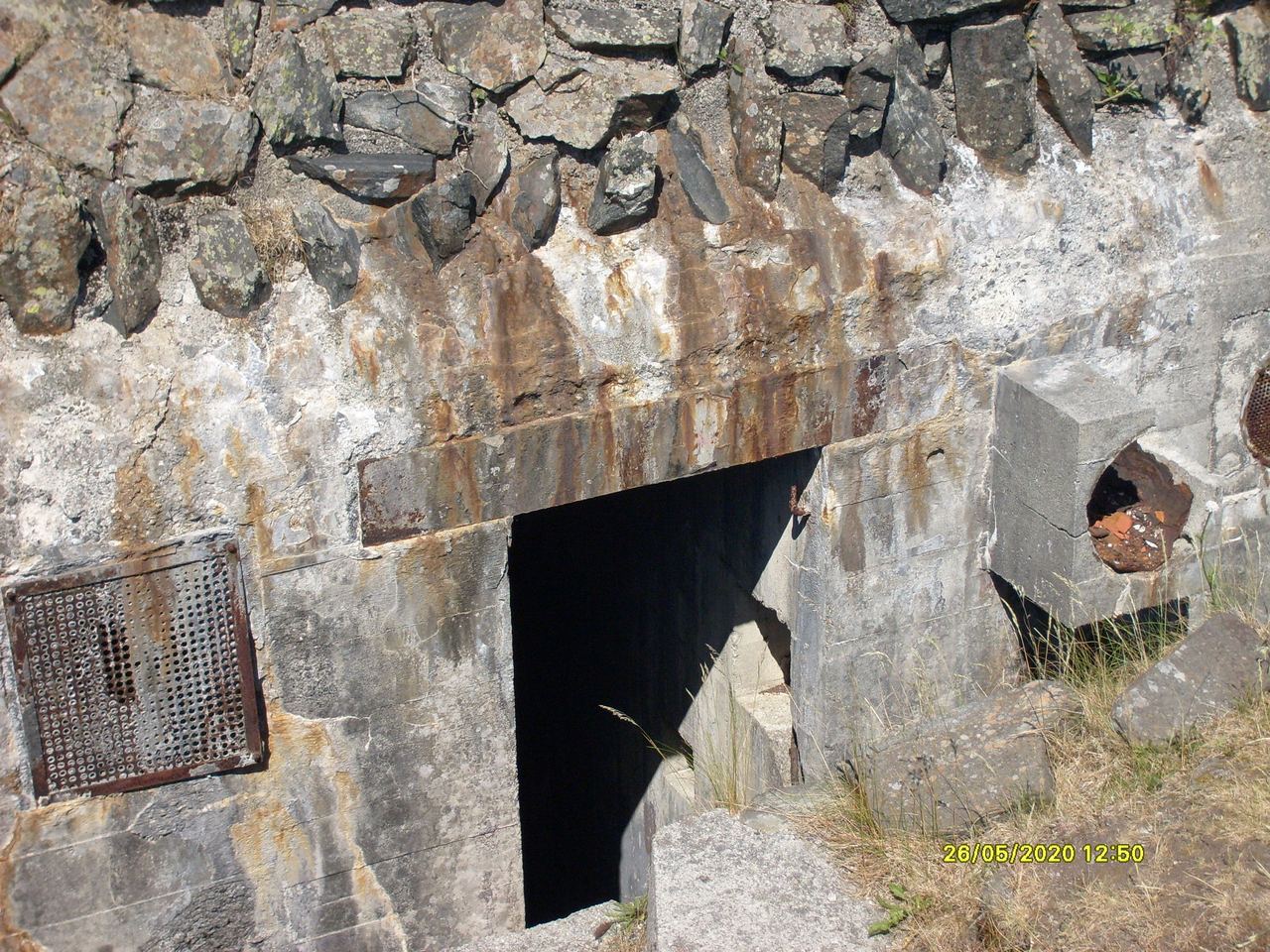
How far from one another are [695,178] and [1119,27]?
1.73 m

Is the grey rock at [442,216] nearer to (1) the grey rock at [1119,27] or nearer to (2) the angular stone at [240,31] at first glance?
(2) the angular stone at [240,31]

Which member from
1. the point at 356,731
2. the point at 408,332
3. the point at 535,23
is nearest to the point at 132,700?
the point at 356,731

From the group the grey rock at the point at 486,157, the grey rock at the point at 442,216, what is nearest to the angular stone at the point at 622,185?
the grey rock at the point at 486,157

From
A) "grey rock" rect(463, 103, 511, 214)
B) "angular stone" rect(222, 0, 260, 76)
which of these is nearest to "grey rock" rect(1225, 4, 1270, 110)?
"grey rock" rect(463, 103, 511, 214)

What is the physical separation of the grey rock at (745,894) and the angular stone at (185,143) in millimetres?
2414

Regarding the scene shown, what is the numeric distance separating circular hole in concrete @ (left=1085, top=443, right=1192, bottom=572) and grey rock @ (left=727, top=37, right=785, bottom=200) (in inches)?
65.9

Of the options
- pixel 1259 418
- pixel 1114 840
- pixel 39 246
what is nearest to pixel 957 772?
pixel 1114 840

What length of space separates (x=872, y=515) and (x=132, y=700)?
2.52 m

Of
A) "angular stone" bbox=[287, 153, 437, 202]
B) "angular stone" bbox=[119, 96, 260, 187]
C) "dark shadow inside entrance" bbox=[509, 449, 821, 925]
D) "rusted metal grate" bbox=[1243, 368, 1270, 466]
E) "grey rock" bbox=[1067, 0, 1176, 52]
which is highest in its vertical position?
"grey rock" bbox=[1067, 0, 1176, 52]

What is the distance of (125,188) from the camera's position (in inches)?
137

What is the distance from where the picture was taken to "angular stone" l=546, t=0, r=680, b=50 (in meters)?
3.93

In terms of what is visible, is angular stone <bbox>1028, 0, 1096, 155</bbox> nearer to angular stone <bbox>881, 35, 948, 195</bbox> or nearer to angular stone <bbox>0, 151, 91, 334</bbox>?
angular stone <bbox>881, 35, 948, 195</bbox>

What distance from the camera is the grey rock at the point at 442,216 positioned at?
3746 millimetres

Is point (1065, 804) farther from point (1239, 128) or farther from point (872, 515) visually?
point (1239, 128)
